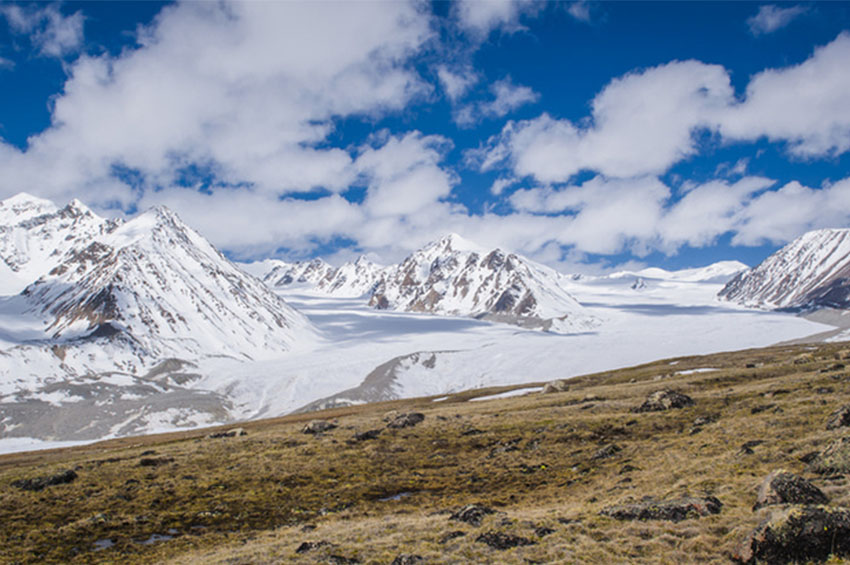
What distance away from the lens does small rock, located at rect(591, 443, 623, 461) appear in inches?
1219

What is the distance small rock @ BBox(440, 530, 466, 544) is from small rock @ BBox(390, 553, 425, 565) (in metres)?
1.98

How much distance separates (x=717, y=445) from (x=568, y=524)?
14941 mm

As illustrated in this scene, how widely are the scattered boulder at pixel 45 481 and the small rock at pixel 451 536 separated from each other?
1162 inches

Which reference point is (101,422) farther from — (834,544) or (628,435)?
(834,544)

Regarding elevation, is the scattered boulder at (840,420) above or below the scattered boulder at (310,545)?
above

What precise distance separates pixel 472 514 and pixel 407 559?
5.54 m

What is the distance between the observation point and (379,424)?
5241cm

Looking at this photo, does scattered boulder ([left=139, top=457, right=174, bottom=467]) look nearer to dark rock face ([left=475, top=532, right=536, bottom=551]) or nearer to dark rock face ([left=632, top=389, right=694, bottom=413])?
dark rock face ([left=475, top=532, right=536, bottom=551])

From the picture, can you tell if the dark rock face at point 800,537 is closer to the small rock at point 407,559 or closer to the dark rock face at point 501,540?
the dark rock face at point 501,540

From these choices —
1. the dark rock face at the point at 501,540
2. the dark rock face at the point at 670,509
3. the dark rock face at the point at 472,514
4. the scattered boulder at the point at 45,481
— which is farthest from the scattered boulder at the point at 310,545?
the scattered boulder at the point at 45,481

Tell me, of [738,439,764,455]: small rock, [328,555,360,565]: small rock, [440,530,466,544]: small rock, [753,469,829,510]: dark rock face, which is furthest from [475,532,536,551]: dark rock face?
[738,439,764,455]: small rock

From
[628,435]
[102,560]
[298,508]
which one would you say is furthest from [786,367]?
[102,560]

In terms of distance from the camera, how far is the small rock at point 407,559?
15.8 metres

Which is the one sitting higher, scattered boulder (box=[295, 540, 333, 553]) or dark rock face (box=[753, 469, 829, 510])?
dark rock face (box=[753, 469, 829, 510])
